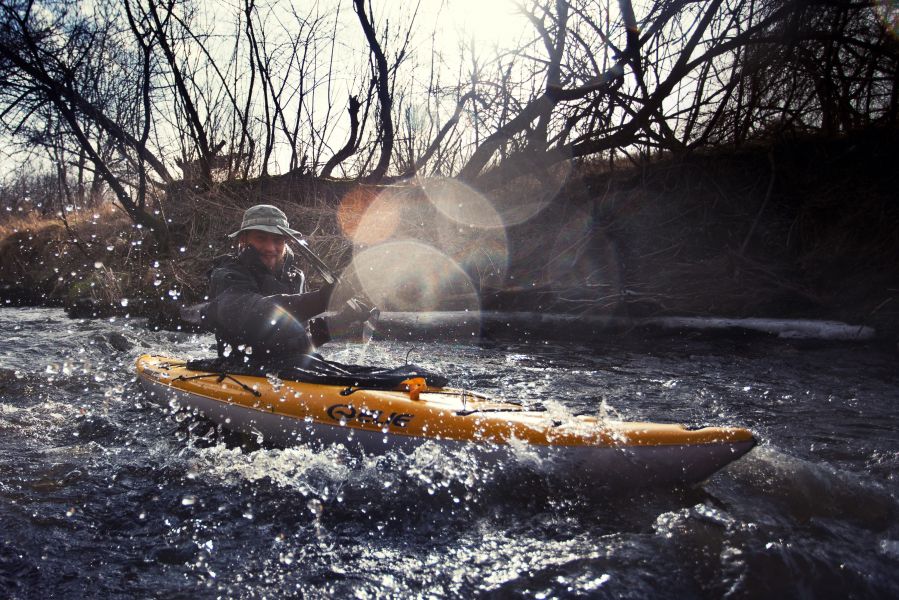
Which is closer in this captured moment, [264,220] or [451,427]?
[451,427]

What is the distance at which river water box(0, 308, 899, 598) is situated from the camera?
206 centimetres

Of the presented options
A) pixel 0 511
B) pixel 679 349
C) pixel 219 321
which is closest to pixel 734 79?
pixel 679 349

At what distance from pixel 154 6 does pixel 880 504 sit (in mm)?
9957

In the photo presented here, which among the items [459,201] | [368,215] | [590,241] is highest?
[459,201]

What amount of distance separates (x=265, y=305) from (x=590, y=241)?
5928 mm

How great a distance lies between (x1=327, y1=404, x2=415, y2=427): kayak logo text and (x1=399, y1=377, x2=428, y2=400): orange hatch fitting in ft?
0.66

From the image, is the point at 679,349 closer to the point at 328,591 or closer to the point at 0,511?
the point at 328,591

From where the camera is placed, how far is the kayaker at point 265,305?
355 cm

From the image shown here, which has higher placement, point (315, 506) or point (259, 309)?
point (259, 309)

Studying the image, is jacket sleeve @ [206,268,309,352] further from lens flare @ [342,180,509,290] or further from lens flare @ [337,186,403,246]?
lens flare @ [337,186,403,246]

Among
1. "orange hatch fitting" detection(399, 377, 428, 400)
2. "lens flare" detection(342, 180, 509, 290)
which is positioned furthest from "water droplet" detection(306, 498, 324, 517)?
"lens flare" detection(342, 180, 509, 290)

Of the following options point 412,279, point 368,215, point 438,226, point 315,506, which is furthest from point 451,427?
point 368,215

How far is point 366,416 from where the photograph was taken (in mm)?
3033

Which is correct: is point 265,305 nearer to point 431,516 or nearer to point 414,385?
point 414,385
